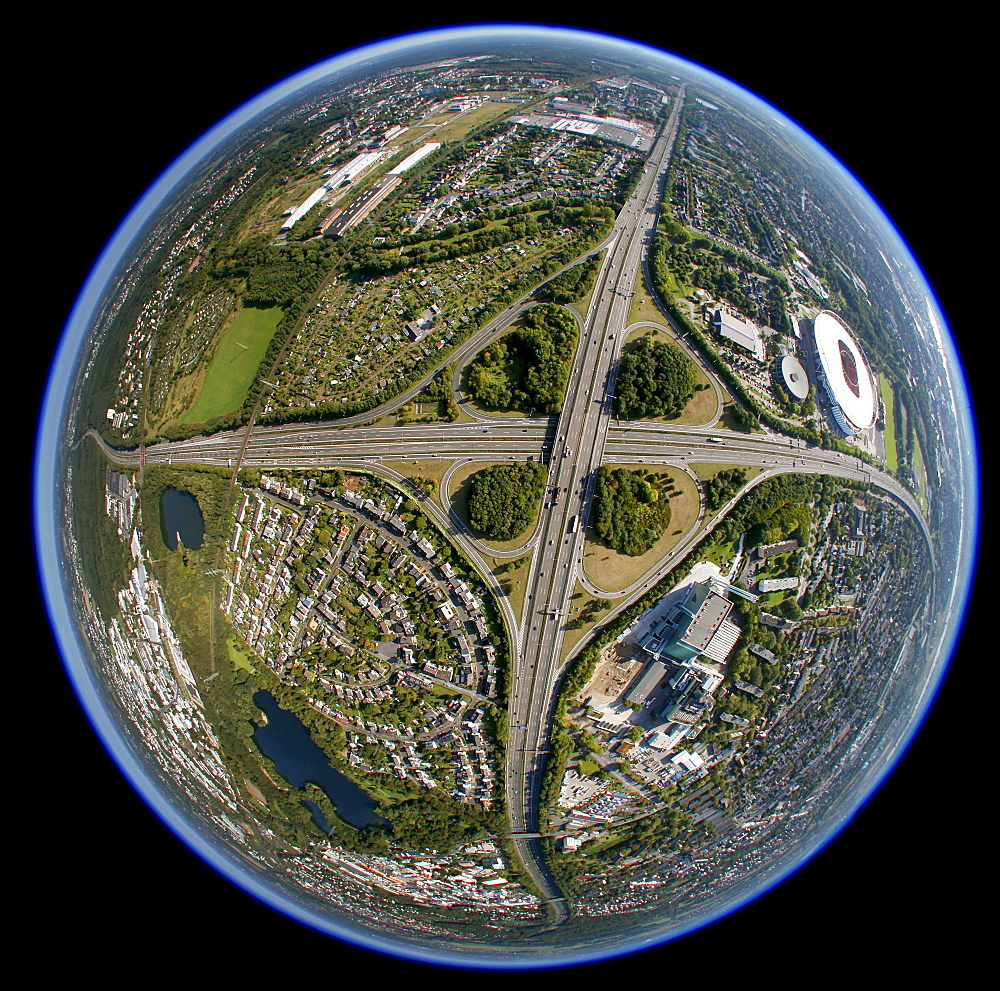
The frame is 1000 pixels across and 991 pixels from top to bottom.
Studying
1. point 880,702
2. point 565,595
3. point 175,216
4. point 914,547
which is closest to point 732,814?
point 880,702

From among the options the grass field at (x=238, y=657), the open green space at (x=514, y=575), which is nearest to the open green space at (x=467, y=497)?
the open green space at (x=514, y=575)

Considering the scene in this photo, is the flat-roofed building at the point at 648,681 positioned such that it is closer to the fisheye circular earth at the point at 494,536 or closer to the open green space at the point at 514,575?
the fisheye circular earth at the point at 494,536

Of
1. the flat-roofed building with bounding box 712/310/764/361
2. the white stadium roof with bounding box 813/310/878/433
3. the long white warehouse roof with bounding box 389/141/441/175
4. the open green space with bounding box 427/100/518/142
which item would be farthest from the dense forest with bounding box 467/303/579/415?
the white stadium roof with bounding box 813/310/878/433

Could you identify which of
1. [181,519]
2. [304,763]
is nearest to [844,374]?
[304,763]

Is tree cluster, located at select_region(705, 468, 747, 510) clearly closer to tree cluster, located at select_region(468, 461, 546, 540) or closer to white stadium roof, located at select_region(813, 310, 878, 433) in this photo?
white stadium roof, located at select_region(813, 310, 878, 433)

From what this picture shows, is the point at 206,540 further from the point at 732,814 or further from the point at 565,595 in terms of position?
the point at 732,814
